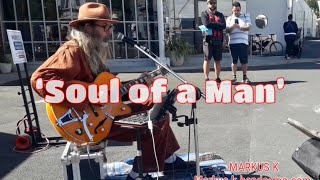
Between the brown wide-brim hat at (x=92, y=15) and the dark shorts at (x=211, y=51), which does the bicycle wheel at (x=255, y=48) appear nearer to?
the dark shorts at (x=211, y=51)

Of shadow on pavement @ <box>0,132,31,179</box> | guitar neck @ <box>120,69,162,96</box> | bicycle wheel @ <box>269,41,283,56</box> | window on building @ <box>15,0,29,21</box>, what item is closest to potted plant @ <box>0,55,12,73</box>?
window on building @ <box>15,0,29,21</box>

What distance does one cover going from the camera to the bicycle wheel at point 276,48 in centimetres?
1556

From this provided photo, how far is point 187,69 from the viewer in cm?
1101

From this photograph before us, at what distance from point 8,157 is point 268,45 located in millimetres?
13571

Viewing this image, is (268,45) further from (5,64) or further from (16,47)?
(16,47)

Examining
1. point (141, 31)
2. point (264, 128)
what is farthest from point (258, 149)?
point (141, 31)

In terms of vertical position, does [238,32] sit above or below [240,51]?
above

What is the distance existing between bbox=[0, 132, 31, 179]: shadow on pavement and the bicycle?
1262 centimetres

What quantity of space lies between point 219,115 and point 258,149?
1617 mm

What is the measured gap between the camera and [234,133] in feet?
15.8

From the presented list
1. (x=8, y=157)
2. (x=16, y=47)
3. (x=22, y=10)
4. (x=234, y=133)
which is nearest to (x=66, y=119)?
(x=8, y=157)

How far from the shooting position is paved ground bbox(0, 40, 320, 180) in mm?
3898

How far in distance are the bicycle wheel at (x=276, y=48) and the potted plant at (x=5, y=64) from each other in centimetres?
1019

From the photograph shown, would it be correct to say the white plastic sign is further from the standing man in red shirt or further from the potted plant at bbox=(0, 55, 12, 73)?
the potted plant at bbox=(0, 55, 12, 73)
